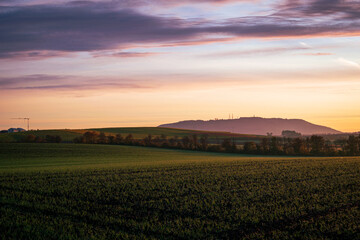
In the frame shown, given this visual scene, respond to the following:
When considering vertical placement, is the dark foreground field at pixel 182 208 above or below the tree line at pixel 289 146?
below

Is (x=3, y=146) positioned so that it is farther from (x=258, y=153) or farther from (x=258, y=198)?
(x=258, y=198)

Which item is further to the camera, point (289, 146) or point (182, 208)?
point (289, 146)

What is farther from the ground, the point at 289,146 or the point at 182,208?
the point at 289,146

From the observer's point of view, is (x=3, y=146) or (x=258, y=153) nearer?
(x=3, y=146)

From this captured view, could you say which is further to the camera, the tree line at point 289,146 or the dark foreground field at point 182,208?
the tree line at point 289,146

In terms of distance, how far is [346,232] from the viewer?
1355 centimetres

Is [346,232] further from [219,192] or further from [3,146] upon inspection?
[3,146]

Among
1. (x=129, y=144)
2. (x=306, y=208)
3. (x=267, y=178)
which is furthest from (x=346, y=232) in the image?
(x=129, y=144)

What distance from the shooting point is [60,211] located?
56.3 feet

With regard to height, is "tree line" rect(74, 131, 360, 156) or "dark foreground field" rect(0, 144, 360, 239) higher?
"tree line" rect(74, 131, 360, 156)

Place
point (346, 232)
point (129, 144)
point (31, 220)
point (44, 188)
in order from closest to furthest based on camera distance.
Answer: point (346, 232) < point (31, 220) < point (44, 188) < point (129, 144)

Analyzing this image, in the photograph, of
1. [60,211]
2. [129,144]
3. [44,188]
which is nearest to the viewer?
[60,211]

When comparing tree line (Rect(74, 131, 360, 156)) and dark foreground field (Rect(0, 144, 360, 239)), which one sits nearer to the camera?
dark foreground field (Rect(0, 144, 360, 239))

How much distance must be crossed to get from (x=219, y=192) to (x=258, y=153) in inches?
2253
